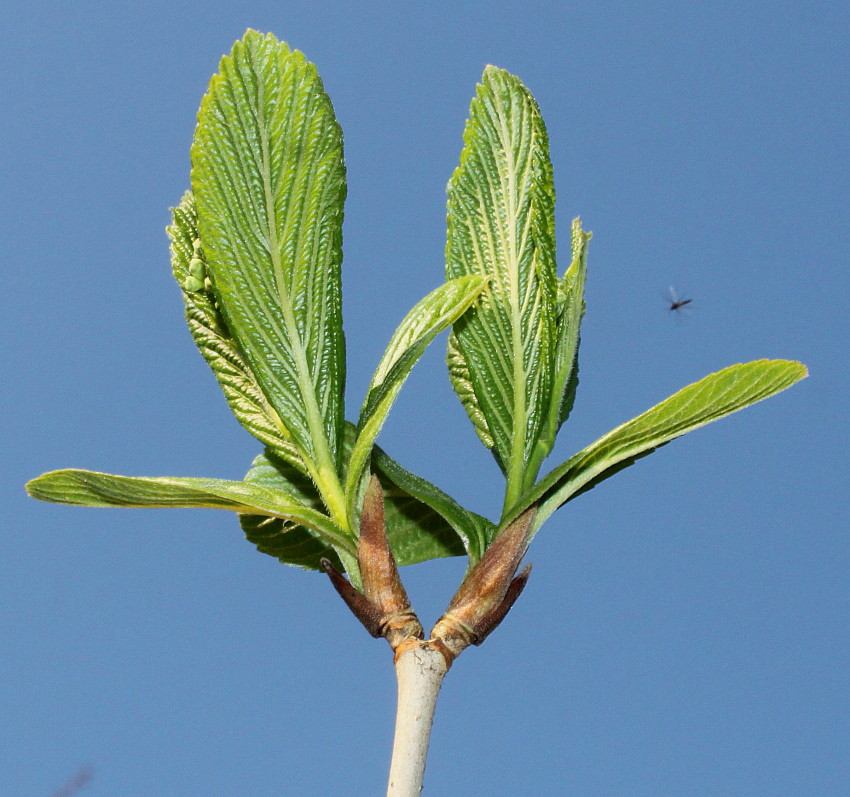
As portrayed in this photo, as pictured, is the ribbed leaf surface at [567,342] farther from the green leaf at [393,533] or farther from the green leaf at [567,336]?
the green leaf at [393,533]

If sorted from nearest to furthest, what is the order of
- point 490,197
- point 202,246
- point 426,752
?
point 426,752 < point 202,246 < point 490,197

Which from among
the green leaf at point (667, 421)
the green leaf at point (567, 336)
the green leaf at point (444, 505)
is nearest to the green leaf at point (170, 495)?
the green leaf at point (444, 505)

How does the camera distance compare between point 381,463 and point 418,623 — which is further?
point 381,463

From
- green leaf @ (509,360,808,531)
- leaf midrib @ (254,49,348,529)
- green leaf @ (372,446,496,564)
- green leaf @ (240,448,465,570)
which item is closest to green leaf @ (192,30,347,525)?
leaf midrib @ (254,49,348,529)

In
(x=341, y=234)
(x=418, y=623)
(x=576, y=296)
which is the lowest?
(x=418, y=623)

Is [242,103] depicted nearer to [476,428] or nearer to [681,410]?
[476,428]

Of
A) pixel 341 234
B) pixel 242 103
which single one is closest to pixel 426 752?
pixel 341 234

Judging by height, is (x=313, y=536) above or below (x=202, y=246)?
below

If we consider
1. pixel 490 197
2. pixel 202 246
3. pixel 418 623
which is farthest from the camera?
pixel 490 197

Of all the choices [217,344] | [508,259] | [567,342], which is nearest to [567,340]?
[567,342]
